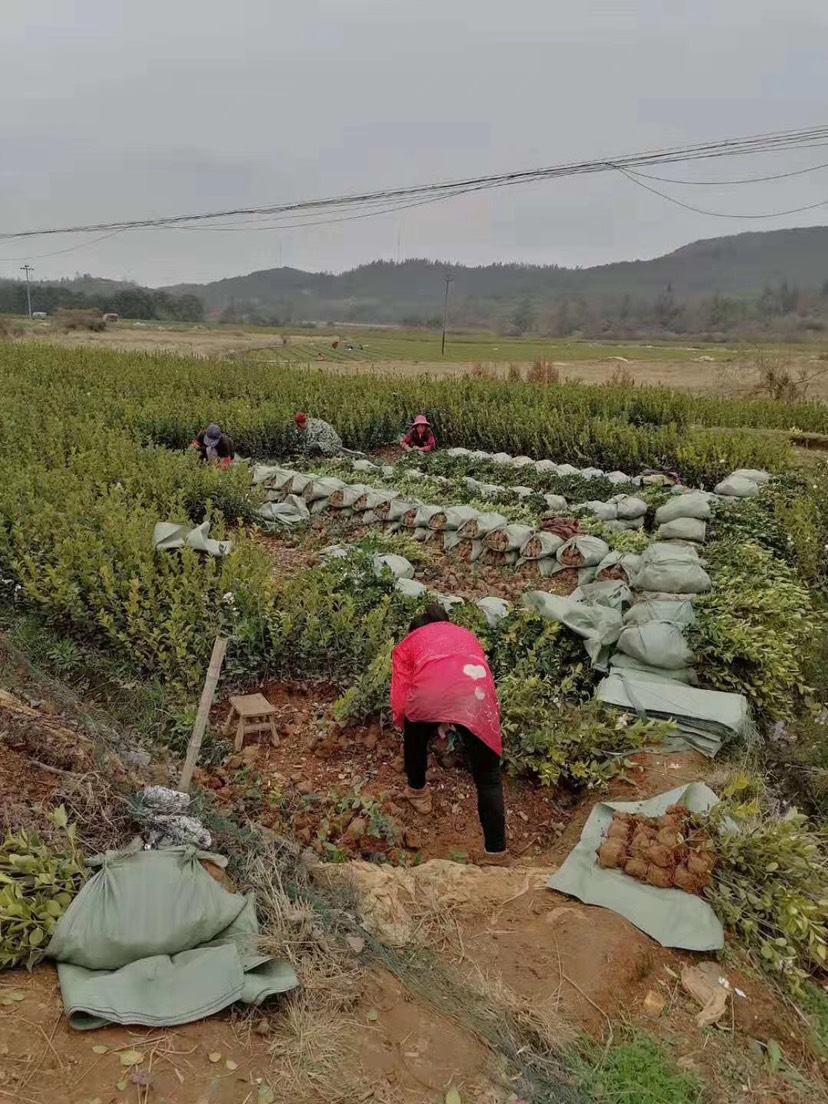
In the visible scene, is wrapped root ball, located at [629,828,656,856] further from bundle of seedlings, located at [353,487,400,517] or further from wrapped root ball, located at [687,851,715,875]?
bundle of seedlings, located at [353,487,400,517]

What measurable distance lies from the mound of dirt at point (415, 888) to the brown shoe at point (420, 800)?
20.4 inches

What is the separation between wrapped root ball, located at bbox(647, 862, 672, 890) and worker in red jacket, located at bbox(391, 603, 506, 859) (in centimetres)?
78

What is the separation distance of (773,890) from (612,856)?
63 centimetres

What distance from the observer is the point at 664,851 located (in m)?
3.00

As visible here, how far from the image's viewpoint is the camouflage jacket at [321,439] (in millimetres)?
10953

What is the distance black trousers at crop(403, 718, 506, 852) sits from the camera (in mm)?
3449

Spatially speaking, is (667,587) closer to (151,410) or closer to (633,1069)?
(633,1069)

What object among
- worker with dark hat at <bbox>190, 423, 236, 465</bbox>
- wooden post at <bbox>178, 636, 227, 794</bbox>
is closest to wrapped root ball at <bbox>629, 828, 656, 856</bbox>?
wooden post at <bbox>178, 636, 227, 794</bbox>

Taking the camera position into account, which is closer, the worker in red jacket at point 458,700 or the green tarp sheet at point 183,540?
the worker in red jacket at point 458,700

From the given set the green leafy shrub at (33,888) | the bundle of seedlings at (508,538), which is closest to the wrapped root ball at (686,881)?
the green leafy shrub at (33,888)

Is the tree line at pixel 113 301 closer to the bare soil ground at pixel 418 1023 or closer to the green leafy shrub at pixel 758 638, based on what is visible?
the green leafy shrub at pixel 758 638

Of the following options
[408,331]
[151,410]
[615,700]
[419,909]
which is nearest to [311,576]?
[615,700]

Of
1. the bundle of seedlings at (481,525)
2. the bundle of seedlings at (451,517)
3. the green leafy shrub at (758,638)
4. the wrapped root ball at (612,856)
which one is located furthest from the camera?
the bundle of seedlings at (451,517)

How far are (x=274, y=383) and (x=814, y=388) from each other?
17.2m
